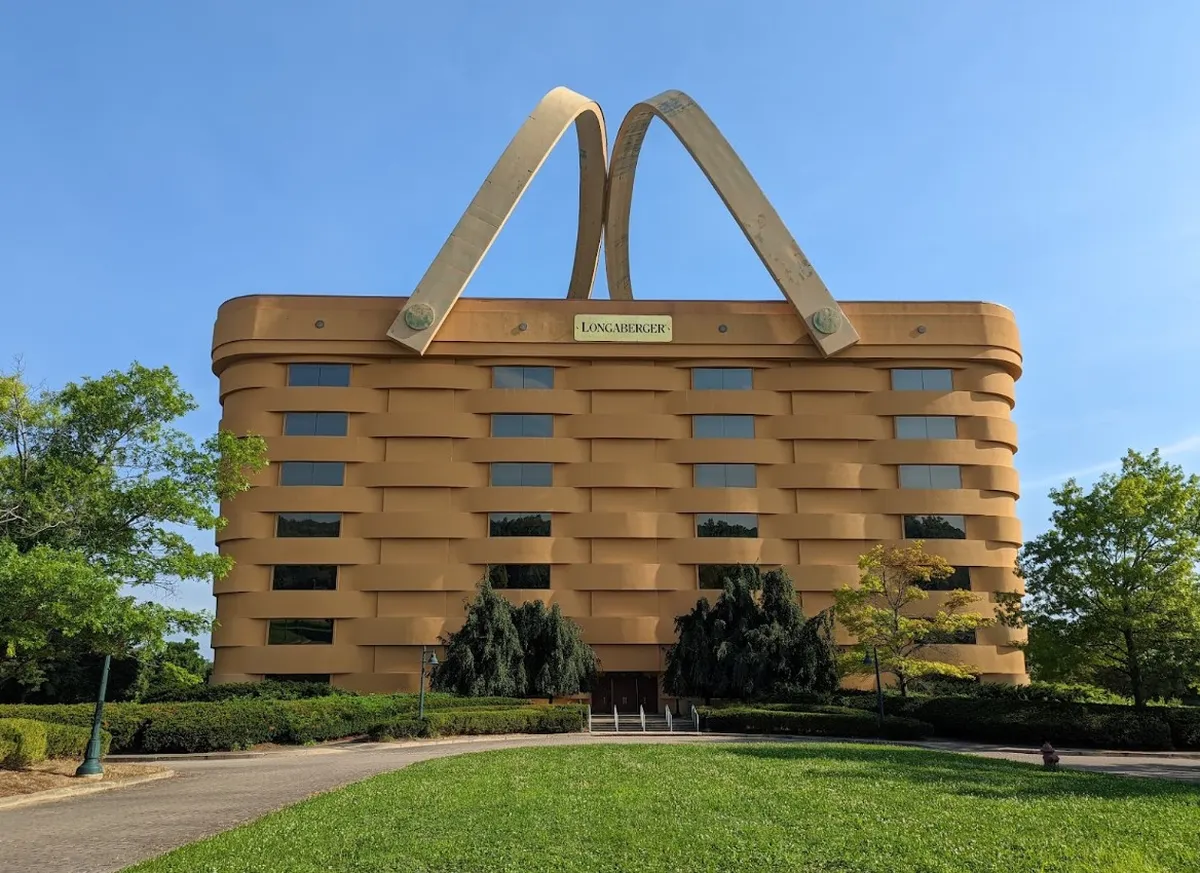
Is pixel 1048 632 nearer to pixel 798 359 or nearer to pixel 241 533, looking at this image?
pixel 798 359

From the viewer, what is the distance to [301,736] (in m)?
29.5

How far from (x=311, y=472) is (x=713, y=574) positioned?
22.3 m

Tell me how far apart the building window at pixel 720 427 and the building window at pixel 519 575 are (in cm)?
1139

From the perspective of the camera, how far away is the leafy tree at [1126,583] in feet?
99.8

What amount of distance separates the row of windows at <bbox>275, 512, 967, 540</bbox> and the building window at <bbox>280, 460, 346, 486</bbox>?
1.77 m

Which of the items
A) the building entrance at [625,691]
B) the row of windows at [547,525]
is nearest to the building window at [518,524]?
the row of windows at [547,525]

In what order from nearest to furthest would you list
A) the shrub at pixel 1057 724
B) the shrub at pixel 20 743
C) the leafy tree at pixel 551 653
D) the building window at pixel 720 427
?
the shrub at pixel 20 743 → the shrub at pixel 1057 724 → the leafy tree at pixel 551 653 → the building window at pixel 720 427

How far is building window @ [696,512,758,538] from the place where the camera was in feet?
156

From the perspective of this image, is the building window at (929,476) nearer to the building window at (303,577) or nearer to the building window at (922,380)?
the building window at (922,380)

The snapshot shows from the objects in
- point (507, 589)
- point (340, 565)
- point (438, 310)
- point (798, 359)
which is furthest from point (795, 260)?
point (340, 565)

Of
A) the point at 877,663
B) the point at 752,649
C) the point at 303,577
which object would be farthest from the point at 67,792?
the point at 303,577

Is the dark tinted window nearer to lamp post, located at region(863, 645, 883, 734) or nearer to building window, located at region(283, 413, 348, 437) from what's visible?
lamp post, located at region(863, 645, 883, 734)

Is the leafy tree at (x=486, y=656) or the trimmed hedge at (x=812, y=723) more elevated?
the leafy tree at (x=486, y=656)

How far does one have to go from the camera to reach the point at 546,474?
47688mm
